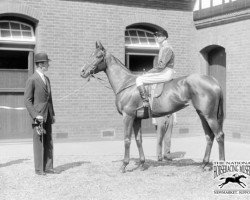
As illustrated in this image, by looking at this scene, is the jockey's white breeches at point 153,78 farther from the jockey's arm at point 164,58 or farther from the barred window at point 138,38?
the barred window at point 138,38

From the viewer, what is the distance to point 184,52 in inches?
585

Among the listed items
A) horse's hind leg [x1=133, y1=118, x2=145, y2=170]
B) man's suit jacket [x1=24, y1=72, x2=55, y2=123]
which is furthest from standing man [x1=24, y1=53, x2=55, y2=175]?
horse's hind leg [x1=133, y1=118, x2=145, y2=170]

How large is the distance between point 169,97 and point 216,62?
6.76 meters

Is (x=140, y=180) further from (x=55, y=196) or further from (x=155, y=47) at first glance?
(x=155, y=47)

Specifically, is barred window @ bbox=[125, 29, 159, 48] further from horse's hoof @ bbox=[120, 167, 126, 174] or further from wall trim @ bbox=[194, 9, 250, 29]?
horse's hoof @ bbox=[120, 167, 126, 174]

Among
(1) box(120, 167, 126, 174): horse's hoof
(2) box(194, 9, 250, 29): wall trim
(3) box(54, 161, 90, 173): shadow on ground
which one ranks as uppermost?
(2) box(194, 9, 250, 29): wall trim

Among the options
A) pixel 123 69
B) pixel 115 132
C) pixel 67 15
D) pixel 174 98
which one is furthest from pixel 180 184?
pixel 67 15

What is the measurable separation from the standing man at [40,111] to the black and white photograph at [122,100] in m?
0.02

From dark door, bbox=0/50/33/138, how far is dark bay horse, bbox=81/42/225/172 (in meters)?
4.96

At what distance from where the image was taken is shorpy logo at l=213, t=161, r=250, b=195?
6832 mm

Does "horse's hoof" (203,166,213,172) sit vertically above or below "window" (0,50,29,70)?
below

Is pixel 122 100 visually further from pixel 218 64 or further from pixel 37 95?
pixel 218 64

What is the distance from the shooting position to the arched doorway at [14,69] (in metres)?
12.7

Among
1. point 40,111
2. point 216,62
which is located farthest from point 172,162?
point 216,62
